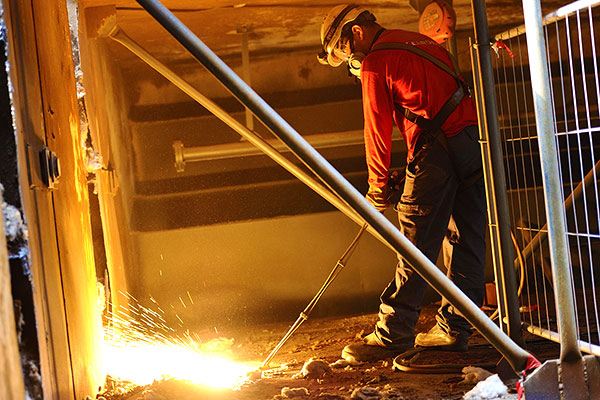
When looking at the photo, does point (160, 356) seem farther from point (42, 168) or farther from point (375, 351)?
point (42, 168)

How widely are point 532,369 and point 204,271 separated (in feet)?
11.0

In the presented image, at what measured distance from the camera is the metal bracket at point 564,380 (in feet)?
8.14

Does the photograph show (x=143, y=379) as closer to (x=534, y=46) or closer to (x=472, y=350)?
(x=472, y=350)

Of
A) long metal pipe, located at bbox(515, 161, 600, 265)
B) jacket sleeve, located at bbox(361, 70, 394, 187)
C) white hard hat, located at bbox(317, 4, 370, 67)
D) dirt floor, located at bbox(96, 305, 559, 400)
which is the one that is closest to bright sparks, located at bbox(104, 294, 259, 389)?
dirt floor, located at bbox(96, 305, 559, 400)

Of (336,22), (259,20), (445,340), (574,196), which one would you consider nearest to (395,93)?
(336,22)

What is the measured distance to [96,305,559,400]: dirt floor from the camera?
286 centimetres

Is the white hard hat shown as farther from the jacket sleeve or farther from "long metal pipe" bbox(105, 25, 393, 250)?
"long metal pipe" bbox(105, 25, 393, 250)

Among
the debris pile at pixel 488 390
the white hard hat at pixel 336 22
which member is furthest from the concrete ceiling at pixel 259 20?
the debris pile at pixel 488 390

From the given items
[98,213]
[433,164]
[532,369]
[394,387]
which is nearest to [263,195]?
[98,213]

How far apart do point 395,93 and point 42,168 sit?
200 centimetres

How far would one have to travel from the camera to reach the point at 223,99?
5.81 m

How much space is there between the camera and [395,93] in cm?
359

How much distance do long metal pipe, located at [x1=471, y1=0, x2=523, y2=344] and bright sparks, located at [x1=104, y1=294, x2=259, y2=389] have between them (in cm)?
134

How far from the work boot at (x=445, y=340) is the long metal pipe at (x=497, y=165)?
2.10ft
